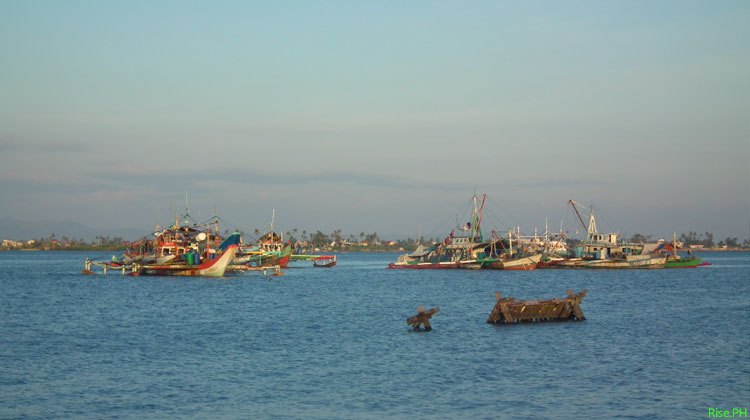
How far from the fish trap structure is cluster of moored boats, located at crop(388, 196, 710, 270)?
274ft

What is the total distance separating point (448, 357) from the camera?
3516 cm

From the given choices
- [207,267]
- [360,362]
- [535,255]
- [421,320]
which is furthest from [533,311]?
[535,255]

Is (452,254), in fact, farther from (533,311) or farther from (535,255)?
(533,311)

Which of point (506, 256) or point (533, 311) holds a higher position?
point (506, 256)

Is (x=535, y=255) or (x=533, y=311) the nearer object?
(x=533, y=311)

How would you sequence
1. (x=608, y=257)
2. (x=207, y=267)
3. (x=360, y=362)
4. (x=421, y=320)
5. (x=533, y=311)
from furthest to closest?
(x=608, y=257) < (x=207, y=267) < (x=533, y=311) < (x=421, y=320) < (x=360, y=362)

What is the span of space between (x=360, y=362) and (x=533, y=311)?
1698cm

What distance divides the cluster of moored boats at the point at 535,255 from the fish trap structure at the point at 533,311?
83.5m

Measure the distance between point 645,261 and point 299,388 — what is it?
118448 millimetres

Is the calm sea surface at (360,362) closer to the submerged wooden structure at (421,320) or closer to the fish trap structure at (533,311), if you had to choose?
the submerged wooden structure at (421,320)

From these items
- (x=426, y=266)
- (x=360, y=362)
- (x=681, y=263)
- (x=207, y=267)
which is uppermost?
(x=681, y=263)

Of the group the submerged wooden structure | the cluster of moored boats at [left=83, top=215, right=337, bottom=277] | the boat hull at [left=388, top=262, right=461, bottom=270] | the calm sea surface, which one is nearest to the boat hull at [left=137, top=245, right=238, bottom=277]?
the cluster of moored boats at [left=83, top=215, right=337, bottom=277]

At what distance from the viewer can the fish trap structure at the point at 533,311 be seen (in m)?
46.2

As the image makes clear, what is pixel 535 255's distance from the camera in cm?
13612
